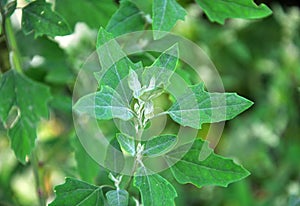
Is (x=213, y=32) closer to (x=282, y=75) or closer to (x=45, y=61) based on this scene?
(x=282, y=75)

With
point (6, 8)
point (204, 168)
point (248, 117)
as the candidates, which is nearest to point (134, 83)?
point (204, 168)

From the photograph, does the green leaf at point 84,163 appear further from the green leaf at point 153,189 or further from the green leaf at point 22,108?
the green leaf at point 153,189

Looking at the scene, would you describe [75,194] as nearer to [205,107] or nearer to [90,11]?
[205,107]

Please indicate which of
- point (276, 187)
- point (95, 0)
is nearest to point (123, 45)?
point (95, 0)

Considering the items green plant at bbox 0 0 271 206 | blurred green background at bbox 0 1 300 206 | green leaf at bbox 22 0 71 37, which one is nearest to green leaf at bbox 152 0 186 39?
green plant at bbox 0 0 271 206

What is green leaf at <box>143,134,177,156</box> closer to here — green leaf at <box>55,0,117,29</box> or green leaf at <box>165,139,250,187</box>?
green leaf at <box>165,139,250,187</box>
